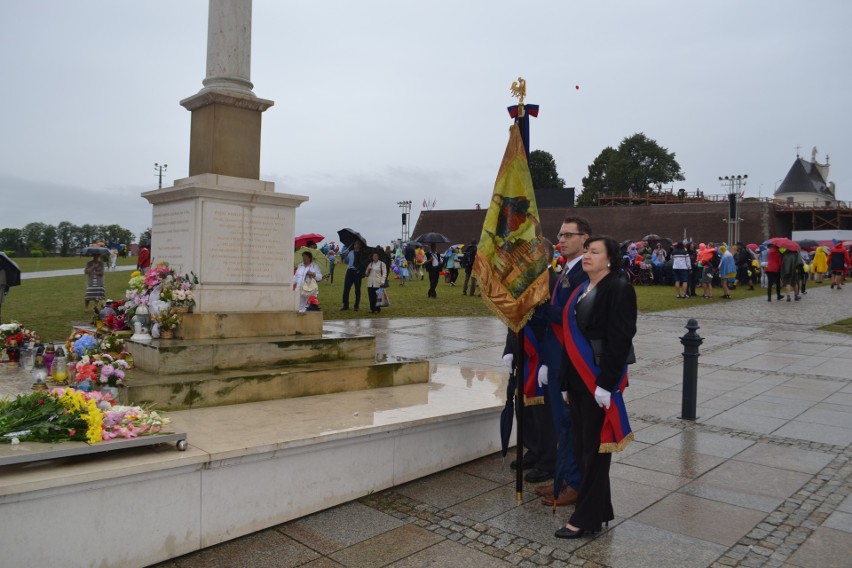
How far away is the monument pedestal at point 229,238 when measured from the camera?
6.54m

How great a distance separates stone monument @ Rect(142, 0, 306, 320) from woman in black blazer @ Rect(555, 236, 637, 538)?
3.79 meters

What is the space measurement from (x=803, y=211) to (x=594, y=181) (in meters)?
31.0

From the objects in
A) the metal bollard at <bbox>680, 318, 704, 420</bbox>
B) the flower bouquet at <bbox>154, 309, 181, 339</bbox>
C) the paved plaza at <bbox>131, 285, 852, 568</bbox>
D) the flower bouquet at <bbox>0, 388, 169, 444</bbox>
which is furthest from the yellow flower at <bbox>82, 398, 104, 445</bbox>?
the metal bollard at <bbox>680, 318, 704, 420</bbox>

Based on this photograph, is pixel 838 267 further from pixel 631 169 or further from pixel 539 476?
pixel 631 169

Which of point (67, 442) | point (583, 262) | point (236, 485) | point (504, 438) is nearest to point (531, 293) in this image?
point (583, 262)

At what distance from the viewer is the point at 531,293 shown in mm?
4566

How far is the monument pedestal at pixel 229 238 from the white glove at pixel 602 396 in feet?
13.4

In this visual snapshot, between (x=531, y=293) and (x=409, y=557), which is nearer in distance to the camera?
(x=409, y=557)

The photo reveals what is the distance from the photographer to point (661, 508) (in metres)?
4.50

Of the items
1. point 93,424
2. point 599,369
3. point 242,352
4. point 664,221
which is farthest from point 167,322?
point 664,221

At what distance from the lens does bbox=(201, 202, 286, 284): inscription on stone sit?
6.57 meters

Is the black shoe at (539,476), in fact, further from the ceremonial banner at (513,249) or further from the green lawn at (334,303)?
the green lawn at (334,303)

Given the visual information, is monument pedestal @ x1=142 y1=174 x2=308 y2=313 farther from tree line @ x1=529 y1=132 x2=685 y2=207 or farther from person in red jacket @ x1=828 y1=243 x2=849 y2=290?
tree line @ x1=529 y1=132 x2=685 y2=207

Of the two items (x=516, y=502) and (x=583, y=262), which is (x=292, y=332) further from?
(x=583, y=262)
